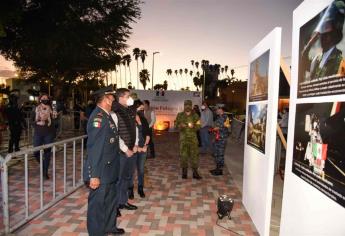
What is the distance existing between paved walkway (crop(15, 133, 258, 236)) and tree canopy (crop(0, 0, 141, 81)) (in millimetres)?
7757

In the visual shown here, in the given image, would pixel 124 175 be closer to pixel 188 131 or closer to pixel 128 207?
pixel 128 207

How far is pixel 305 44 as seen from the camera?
315 centimetres

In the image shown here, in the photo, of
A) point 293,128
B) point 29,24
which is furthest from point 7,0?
point 293,128

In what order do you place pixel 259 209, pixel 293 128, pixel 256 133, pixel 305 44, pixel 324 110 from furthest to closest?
pixel 256 133, pixel 259 209, pixel 293 128, pixel 305 44, pixel 324 110

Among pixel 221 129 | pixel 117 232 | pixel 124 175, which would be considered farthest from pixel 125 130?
pixel 221 129

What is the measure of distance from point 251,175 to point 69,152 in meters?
7.25

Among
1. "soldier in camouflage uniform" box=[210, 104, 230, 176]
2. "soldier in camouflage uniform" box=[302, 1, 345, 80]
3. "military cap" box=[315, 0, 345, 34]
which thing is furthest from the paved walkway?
"military cap" box=[315, 0, 345, 34]

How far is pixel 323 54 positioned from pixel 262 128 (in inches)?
73.6

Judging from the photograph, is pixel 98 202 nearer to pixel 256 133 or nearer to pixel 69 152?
pixel 256 133

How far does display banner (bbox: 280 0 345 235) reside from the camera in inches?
95.9

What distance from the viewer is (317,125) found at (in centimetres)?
279

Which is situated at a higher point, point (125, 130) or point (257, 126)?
point (257, 126)

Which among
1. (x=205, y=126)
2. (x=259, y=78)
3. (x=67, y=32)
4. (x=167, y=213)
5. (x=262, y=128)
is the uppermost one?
(x=67, y=32)

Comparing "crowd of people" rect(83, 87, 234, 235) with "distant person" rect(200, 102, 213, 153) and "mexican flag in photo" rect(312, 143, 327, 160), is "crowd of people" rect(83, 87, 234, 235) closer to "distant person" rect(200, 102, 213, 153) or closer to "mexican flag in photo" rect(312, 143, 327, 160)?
"mexican flag in photo" rect(312, 143, 327, 160)
